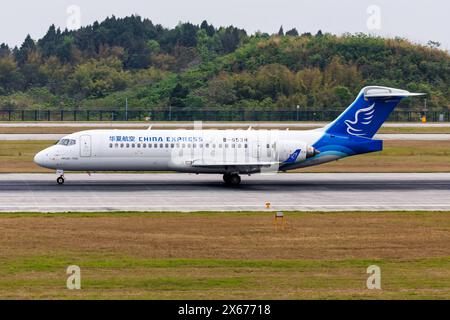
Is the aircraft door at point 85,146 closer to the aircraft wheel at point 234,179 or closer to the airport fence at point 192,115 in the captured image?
the aircraft wheel at point 234,179

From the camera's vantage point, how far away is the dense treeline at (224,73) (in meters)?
131

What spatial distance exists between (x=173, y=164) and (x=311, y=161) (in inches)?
318

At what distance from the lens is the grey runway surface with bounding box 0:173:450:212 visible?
141 feet

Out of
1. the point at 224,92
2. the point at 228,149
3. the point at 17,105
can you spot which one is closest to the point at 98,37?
the point at 17,105

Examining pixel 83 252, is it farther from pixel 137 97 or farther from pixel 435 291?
pixel 137 97

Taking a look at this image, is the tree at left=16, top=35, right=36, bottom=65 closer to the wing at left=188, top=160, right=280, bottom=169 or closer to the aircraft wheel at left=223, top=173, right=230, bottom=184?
the aircraft wheel at left=223, top=173, right=230, bottom=184

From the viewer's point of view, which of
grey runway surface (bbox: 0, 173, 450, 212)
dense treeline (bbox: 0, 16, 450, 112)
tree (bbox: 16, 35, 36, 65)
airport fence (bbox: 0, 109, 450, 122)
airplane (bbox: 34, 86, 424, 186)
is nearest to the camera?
grey runway surface (bbox: 0, 173, 450, 212)

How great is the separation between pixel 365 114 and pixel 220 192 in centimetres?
1065

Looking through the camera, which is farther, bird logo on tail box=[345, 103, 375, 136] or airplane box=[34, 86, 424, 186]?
bird logo on tail box=[345, 103, 375, 136]

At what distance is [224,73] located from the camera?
13875cm

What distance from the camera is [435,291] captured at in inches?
955

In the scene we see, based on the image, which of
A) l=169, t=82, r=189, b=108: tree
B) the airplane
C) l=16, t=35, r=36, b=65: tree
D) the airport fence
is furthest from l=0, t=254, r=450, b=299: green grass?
l=16, t=35, r=36, b=65: tree

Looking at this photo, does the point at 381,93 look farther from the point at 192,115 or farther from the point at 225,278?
the point at 192,115

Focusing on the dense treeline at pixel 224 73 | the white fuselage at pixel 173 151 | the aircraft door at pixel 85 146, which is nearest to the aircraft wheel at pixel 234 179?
the white fuselage at pixel 173 151
